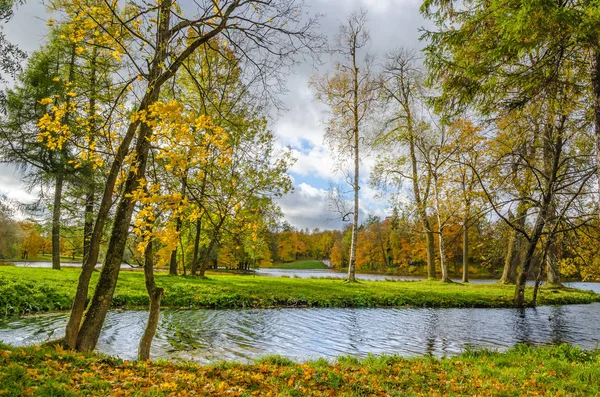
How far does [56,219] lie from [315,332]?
54.9 feet

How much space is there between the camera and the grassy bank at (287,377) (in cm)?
387

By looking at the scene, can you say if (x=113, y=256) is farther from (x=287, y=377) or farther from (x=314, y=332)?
(x=314, y=332)

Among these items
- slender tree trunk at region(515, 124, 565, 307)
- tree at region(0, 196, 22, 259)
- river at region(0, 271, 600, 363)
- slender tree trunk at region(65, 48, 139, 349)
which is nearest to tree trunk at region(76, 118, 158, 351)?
slender tree trunk at region(65, 48, 139, 349)

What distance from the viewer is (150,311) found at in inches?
236

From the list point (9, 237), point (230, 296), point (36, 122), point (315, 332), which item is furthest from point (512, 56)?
point (9, 237)

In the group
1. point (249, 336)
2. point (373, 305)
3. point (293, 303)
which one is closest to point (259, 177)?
point (293, 303)

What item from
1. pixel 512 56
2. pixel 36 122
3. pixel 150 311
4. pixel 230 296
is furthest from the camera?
pixel 36 122

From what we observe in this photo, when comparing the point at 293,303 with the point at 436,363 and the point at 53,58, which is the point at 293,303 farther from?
the point at 53,58

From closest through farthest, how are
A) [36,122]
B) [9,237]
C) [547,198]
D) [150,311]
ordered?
[150,311] → [547,198] → [36,122] → [9,237]

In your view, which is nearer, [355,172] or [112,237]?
[112,237]

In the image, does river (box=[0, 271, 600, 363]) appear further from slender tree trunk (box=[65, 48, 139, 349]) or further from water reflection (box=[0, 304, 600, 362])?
slender tree trunk (box=[65, 48, 139, 349])

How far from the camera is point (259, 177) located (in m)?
17.1

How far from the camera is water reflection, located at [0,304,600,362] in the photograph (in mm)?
7242

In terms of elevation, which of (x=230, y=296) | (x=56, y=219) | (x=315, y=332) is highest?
(x=56, y=219)
